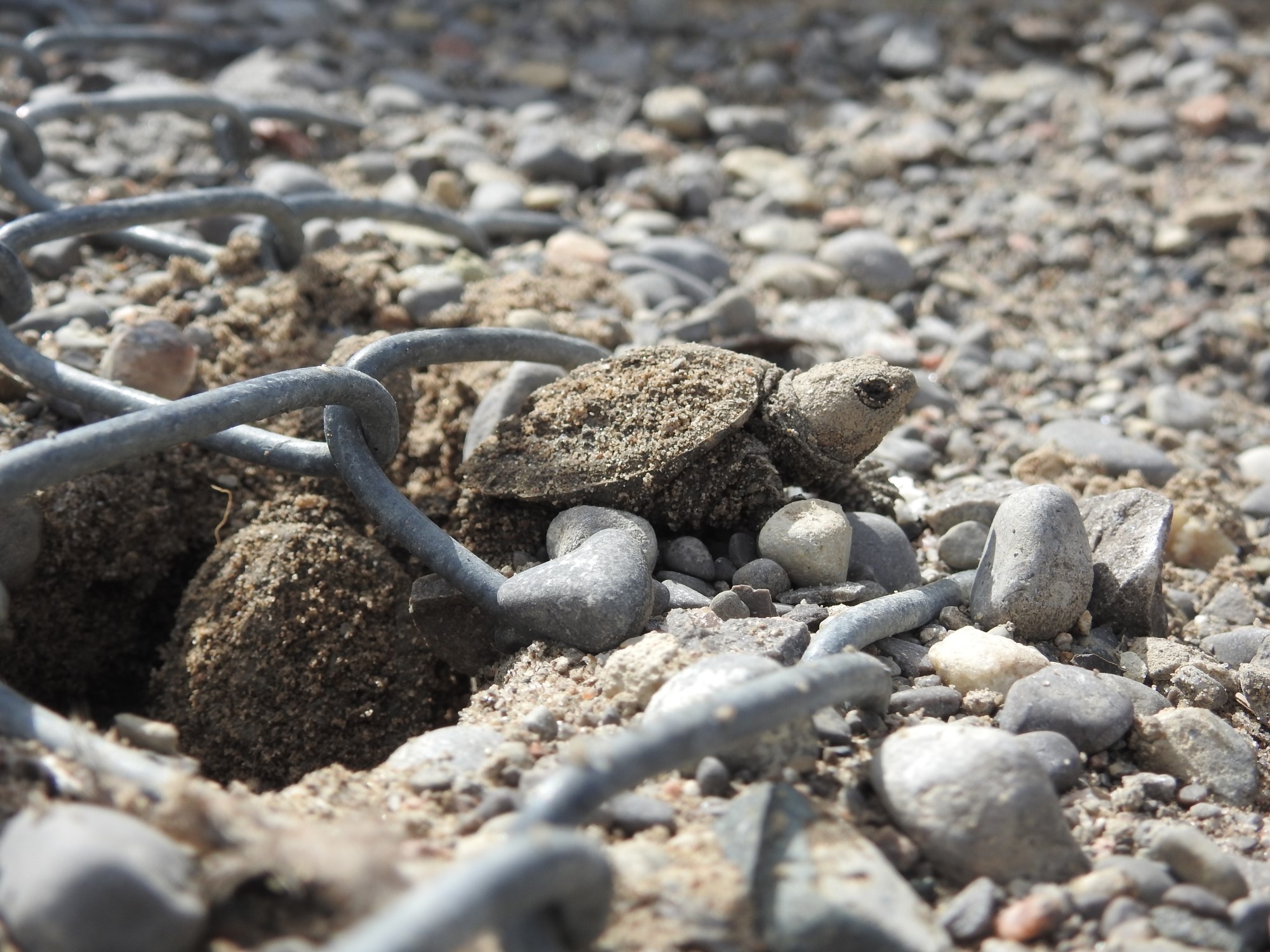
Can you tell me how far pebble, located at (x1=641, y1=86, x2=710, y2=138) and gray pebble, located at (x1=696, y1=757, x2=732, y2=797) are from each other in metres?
4.14

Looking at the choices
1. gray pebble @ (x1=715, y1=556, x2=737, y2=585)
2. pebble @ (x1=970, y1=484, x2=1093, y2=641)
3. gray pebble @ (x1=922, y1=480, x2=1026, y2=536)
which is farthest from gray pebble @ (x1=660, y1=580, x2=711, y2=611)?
gray pebble @ (x1=922, y1=480, x2=1026, y2=536)

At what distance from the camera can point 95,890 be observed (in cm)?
139

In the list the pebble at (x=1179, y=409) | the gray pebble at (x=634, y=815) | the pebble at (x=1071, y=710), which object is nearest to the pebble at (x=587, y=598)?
the gray pebble at (x=634, y=815)

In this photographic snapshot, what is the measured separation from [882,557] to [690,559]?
0.47 meters

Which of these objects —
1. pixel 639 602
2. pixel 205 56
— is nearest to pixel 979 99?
pixel 205 56

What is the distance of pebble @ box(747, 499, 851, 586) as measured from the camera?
2547 millimetres

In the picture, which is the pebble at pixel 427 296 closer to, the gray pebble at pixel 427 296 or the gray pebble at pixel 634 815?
the gray pebble at pixel 427 296

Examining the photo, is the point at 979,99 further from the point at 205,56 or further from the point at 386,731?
the point at 386,731

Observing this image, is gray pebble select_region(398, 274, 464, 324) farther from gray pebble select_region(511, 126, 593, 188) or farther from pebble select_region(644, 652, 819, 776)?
pebble select_region(644, 652, 819, 776)

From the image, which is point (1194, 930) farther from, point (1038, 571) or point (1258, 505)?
point (1258, 505)

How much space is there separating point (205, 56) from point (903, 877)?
5.29 metres

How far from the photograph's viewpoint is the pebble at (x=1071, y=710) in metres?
2.16

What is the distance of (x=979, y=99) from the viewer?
5.85 meters

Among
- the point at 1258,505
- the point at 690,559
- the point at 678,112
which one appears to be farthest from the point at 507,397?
the point at 678,112
